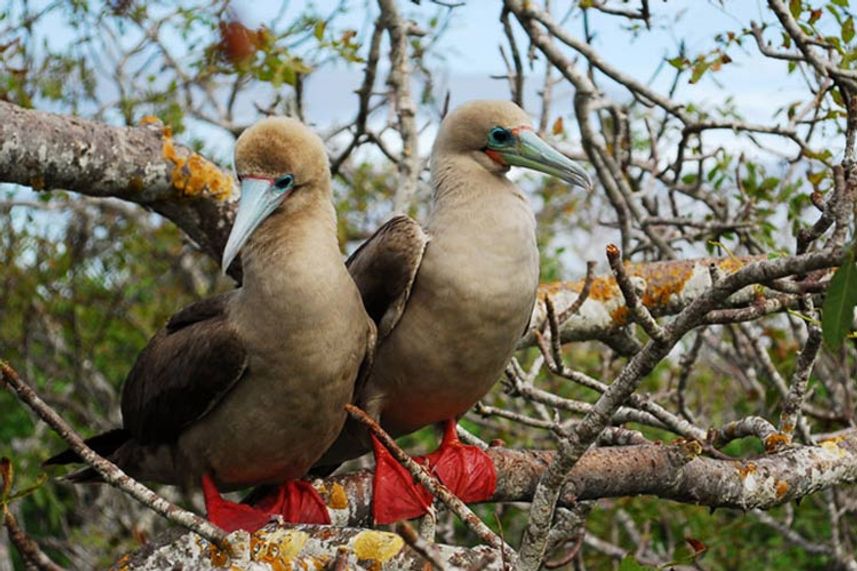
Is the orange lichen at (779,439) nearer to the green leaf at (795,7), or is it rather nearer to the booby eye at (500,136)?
the booby eye at (500,136)

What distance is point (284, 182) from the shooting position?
3297 millimetres

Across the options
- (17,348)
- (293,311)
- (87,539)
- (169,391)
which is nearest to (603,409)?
(293,311)

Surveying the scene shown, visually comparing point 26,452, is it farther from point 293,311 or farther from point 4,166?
point 293,311

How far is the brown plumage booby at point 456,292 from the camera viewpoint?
11.3 ft

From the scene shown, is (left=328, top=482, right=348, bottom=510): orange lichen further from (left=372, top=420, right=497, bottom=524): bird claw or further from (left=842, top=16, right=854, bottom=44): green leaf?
(left=842, top=16, right=854, bottom=44): green leaf

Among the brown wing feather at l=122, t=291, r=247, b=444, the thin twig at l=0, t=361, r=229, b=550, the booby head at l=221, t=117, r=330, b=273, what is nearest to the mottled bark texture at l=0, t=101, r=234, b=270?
the brown wing feather at l=122, t=291, r=247, b=444

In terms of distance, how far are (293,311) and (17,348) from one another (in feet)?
18.1

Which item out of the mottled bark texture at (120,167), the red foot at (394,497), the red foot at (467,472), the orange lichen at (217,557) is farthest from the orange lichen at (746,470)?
the mottled bark texture at (120,167)

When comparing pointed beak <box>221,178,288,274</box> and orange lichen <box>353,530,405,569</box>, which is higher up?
pointed beak <box>221,178,288,274</box>

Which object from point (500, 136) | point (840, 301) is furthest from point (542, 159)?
point (840, 301)

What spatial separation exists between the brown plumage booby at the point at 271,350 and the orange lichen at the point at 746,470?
3.46 ft

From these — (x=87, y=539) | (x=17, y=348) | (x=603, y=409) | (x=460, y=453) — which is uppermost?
(x=603, y=409)

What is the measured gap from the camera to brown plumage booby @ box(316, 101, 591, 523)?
11.3 ft

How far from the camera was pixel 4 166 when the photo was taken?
3.57 metres
